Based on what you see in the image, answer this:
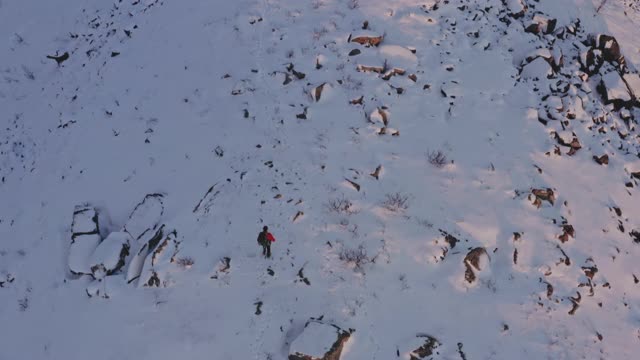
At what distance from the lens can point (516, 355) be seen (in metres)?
9.35

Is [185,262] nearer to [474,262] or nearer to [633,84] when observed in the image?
[474,262]

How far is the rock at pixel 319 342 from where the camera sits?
28.6 feet

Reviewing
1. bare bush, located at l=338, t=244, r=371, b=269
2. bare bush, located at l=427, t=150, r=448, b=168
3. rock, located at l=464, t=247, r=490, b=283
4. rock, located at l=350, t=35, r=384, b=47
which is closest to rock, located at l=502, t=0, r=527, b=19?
rock, located at l=350, t=35, r=384, b=47

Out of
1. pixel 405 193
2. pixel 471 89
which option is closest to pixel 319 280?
pixel 405 193

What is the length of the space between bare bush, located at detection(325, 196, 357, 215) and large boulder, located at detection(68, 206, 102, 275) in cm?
508

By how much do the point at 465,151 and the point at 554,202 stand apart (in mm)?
2317

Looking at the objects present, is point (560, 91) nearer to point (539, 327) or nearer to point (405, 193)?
point (405, 193)

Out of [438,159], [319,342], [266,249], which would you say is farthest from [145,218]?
[438,159]

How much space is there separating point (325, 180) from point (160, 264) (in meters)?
3.89

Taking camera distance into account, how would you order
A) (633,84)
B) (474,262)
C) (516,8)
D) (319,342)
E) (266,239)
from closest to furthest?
1. (319,342)
2. (266,239)
3. (474,262)
4. (633,84)
5. (516,8)

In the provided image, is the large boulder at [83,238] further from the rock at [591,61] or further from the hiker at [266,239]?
the rock at [591,61]

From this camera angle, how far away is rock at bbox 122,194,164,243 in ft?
36.0

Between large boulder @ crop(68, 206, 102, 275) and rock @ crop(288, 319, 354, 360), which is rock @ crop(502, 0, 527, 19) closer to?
rock @ crop(288, 319, 354, 360)

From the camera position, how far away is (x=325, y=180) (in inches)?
446
